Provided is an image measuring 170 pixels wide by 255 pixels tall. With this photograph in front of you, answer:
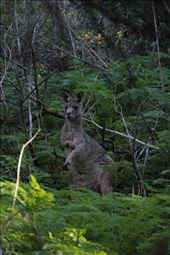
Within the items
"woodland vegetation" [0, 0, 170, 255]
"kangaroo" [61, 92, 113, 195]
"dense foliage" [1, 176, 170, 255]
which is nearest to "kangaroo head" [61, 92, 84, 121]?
"kangaroo" [61, 92, 113, 195]

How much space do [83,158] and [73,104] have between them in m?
0.95

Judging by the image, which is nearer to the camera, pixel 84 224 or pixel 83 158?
pixel 84 224

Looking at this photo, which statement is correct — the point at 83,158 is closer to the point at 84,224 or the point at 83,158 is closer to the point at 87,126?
the point at 87,126

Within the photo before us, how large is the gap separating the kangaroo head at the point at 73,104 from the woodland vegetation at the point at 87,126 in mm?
402

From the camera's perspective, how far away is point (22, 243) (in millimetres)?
4477

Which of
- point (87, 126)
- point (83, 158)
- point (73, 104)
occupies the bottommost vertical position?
point (83, 158)

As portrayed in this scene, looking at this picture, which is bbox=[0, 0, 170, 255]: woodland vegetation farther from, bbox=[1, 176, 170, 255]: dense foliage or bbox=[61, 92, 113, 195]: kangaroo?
bbox=[61, 92, 113, 195]: kangaroo

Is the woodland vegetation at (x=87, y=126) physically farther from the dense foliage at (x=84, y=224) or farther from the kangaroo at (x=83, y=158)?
the kangaroo at (x=83, y=158)

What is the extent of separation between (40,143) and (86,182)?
1068mm

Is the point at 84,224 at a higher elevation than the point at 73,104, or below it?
below

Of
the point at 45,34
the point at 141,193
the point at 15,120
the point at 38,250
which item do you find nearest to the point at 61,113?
the point at 15,120

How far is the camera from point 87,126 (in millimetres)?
12031

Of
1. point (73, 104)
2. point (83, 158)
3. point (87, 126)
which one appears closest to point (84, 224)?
point (83, 158)

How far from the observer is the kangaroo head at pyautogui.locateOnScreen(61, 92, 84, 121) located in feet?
35.6
